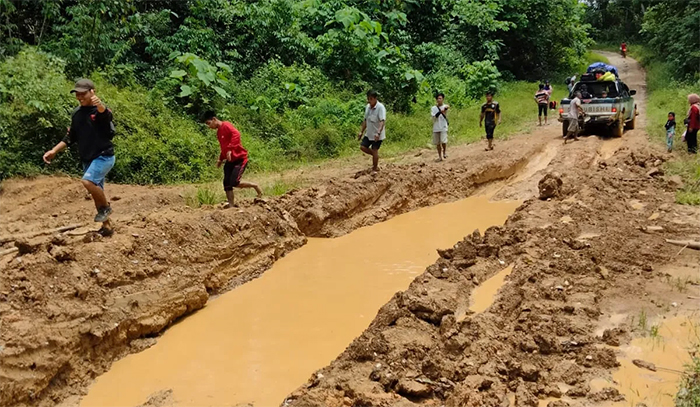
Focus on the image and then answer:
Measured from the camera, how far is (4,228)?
841 cm

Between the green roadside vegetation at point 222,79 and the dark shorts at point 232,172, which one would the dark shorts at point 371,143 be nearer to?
the green roadside vegetation at point 222,79

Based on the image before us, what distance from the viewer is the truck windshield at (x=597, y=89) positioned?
1536 centimetres

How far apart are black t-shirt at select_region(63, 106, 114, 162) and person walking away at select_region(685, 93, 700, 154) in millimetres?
11320

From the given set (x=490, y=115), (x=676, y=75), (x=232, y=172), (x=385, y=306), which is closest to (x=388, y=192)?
(x=232, y=172)

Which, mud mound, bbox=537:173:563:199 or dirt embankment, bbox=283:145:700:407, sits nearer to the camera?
dirt embankment, bbox=283:145:700:407

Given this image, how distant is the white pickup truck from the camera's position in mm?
14594

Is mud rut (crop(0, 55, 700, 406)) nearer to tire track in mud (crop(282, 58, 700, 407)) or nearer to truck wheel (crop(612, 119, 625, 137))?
tire track in mud (crop(282, 58, 700, 407))

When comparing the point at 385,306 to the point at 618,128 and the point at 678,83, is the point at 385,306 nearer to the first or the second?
the point at 618,128

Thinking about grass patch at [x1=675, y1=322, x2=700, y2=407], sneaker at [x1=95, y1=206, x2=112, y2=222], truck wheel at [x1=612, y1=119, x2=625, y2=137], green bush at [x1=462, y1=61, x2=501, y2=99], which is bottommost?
grass patch at [x1=675, y1=322, x2=700, y2=407]

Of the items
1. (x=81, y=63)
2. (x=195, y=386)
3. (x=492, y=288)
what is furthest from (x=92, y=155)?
(x=81, y=63)

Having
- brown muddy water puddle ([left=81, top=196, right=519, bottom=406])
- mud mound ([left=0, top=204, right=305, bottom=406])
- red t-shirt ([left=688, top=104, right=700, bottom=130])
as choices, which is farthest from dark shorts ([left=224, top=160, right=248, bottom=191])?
red t-shirt ([left=688, top=104, right=700, bottom=130])

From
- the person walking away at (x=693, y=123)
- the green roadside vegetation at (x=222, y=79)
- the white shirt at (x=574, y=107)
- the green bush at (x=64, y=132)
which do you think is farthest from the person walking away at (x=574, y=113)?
the green bush at (x=64, y=132)

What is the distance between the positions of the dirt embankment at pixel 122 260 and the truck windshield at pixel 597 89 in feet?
24.5

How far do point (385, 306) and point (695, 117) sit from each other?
968 centimetres
